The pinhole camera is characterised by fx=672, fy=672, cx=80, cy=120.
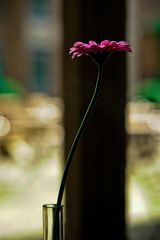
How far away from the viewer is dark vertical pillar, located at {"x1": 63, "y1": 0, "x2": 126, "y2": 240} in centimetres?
275

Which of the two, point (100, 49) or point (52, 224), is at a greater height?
point (100, 49)

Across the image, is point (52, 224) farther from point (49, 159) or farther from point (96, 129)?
point (49, 159)

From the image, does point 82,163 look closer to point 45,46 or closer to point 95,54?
point 95,54

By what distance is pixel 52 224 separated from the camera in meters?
0.78

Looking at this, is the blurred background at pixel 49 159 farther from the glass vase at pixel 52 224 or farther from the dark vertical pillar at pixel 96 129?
the glass vase at pixel 52 224

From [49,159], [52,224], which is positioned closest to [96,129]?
[52,224]

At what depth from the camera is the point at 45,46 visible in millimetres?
15953

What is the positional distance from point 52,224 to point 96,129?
2.02 m

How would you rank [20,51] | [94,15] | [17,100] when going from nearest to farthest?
[94,15]
[17,100]
[20,51]

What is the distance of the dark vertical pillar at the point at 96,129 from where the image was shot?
2746 mm

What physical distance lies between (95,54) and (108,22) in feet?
6.51

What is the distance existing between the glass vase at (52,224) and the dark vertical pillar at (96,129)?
76.8 inches

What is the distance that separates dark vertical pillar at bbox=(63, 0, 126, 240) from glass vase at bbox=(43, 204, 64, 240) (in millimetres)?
1951

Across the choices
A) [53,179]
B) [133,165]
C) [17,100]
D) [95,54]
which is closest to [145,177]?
[133,165]
